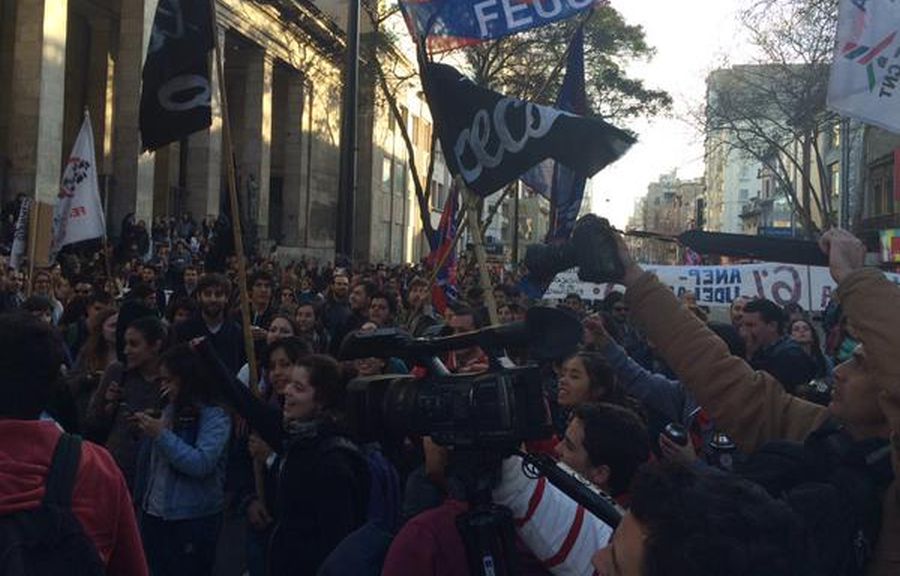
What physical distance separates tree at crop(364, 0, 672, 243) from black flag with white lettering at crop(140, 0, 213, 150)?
738 inches

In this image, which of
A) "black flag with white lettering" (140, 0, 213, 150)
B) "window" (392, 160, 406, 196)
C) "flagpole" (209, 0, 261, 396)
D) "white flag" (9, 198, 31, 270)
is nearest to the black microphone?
"flagpole" (209, 0, 261, 396)

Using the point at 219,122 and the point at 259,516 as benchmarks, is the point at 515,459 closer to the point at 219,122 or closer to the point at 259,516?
the point at 259,516

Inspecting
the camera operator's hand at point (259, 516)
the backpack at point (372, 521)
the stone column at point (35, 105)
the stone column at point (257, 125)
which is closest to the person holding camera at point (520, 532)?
the backpack at point (372, 521)

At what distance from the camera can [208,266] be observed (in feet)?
41.0

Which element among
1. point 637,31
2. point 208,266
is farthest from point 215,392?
point 637,31

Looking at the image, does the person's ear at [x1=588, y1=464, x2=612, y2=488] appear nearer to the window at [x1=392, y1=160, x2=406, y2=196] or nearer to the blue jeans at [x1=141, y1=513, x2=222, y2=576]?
the blue jeans at [x1=141, y1=513, x2=222, y2=576]

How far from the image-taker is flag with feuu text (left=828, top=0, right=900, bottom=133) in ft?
17.0

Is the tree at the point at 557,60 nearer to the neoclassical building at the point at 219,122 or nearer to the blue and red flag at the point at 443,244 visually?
the neoclassical building at the point at 219,122

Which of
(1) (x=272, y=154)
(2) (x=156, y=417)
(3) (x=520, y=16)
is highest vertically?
(1) (x=272, y=154)

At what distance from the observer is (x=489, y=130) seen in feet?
17.4

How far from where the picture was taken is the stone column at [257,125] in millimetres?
31344

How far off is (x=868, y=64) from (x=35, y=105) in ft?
56.5

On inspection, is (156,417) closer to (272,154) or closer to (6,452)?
(6,452)

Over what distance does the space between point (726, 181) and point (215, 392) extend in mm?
119108
